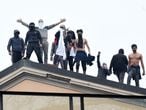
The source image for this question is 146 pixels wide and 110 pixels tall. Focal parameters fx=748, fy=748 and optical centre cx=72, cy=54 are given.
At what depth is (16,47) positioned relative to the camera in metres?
18.8

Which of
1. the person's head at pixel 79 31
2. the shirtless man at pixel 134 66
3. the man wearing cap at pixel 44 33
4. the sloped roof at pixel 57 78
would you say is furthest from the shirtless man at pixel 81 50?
the sloped roof at pixel 57 78

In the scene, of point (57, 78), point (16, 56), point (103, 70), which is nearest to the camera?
point (16, 56)

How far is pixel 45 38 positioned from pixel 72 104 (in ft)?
38.6

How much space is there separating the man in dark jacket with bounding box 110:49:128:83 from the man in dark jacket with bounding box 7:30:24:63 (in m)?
2.40

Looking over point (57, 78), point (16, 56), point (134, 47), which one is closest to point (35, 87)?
point (57, 78)

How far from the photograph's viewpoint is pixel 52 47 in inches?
780

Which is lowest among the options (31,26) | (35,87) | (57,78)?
(35,87)

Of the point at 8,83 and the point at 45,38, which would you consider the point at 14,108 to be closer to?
the point at 45,38

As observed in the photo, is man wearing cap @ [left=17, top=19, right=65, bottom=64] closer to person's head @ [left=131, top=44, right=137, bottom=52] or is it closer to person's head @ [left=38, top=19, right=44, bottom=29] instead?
person's head @ [left=38, top=19, right=44, bottom=29]

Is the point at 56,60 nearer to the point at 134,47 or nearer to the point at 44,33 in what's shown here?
the point at 44,33

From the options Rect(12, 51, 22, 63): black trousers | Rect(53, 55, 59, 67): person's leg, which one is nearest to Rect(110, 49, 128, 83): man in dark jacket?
Rect(53, 55, 59, 67): person's leg

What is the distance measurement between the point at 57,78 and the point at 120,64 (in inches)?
131

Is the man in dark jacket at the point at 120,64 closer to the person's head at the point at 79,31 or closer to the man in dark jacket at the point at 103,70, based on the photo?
the man in dark jacket at the point at 103,70

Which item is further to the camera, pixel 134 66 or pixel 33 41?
pixel 134 66
